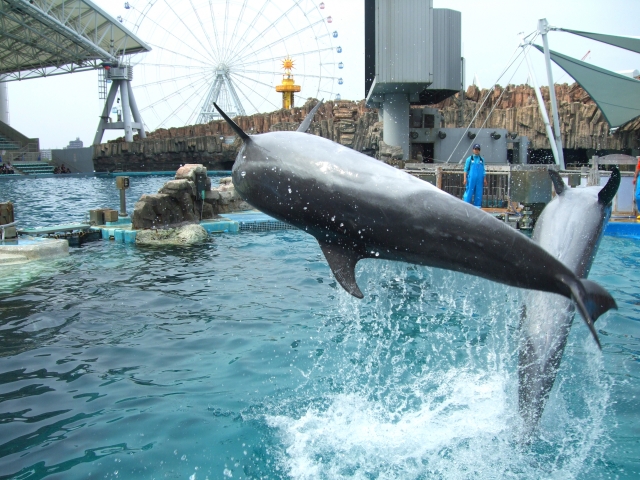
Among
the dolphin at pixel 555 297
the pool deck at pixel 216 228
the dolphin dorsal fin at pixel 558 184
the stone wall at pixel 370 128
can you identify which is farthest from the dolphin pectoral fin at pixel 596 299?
the stone wall at pixel 370 128

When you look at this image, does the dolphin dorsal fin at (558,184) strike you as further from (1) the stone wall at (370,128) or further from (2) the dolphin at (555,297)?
(1) the stone wall at (370,128)

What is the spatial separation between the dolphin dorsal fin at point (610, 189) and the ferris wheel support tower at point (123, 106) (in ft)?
191

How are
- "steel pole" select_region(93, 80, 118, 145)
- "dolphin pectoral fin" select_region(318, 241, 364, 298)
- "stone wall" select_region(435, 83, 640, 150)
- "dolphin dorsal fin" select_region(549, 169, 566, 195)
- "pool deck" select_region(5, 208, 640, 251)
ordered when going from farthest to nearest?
"steel pole" select_region(93, 80, 118, 145) < "stone wall" select_region(435, 83, 640, 150) < "pool deck" select_region(5, 208, 640, 251) < "dolphin dorsal fin" select_region(549, 169, 566, 195) < "dolphin pectoral fin" select_region(318, 241, 364, 298)

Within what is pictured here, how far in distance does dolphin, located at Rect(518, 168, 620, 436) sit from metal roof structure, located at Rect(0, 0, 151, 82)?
44.8m

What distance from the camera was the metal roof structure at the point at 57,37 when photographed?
43.1 metres


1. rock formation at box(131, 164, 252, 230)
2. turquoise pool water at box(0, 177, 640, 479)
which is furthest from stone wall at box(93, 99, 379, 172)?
turquoise pool water at box(0, 177, 640, 479)

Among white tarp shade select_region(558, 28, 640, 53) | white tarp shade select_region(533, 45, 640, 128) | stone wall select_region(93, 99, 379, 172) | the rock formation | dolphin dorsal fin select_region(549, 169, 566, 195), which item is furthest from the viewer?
stone wall select_region(93, 99, 379, 172)

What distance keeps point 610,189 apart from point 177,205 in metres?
11.0

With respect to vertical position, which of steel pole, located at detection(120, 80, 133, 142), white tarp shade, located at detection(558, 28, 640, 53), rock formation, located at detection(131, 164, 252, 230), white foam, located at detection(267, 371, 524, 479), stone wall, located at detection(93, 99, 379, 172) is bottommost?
white foam, located at detection(267, 371, 524, 479)

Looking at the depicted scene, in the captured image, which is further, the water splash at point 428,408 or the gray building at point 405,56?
the gray building at point 405,56

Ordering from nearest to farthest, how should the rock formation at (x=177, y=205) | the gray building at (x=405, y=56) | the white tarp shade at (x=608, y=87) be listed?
the rock formation at (x=177, y=205), the gray building at (x=405, y=56), the white tarp shade at (x=608, y=87)

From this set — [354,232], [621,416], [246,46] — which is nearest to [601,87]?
[621,416]

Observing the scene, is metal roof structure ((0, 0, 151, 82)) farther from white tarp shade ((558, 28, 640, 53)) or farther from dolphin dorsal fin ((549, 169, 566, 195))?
dolphin dorsal fin ((549, 169, 566, 195))

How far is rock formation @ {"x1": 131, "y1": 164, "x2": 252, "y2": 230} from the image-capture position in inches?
505
